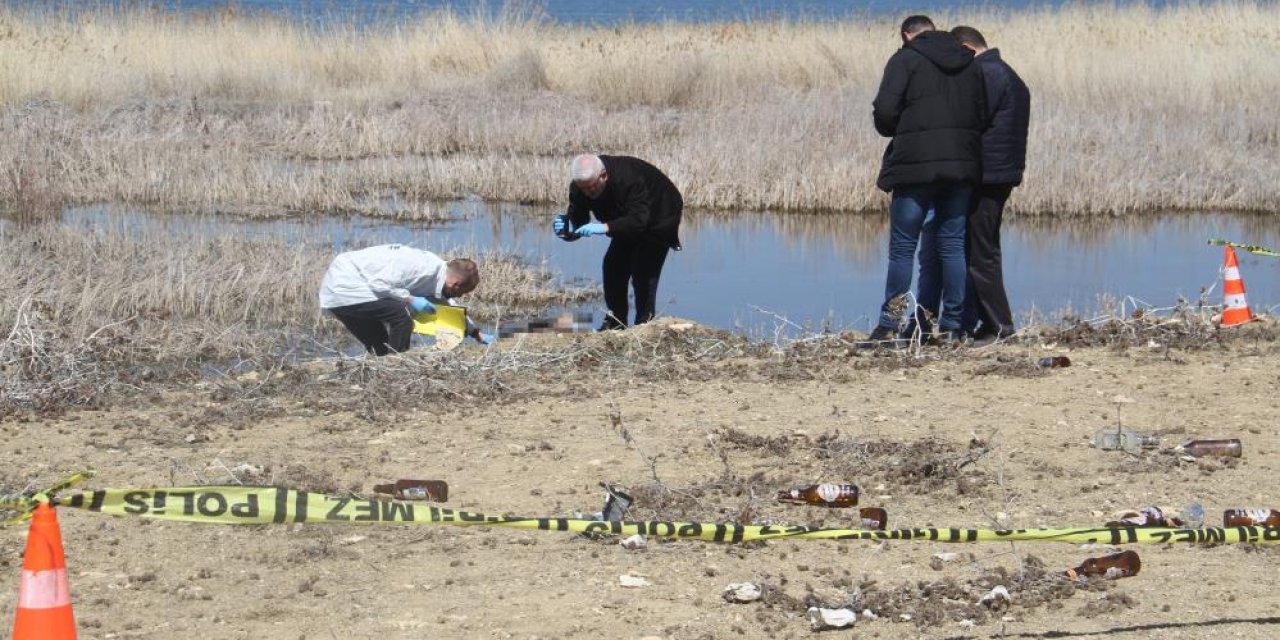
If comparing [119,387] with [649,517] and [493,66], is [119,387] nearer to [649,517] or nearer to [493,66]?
[649,517]

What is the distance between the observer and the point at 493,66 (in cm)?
2597

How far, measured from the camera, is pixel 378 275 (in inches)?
395

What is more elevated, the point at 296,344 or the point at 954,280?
the point at 954,280

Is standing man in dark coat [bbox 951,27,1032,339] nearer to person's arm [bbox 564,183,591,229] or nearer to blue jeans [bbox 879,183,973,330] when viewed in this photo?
blue jeans [bbox 879,183,973,330]

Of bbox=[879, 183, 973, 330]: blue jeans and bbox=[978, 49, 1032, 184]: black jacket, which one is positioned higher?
bbox=[978, 49, 1032, 184]: black jacket

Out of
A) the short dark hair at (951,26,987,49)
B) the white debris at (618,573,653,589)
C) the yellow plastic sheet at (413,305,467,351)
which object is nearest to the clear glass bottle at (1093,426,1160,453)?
the white debris at (618,573,653,589)

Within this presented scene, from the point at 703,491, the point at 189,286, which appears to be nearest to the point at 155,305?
the point at 189,286

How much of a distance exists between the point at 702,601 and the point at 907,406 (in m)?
3.09

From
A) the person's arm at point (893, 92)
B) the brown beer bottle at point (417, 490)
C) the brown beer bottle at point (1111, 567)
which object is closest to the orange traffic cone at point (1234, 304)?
the person's arm at point (893, 92)

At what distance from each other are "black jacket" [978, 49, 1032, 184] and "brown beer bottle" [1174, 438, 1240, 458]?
2577 millimetres

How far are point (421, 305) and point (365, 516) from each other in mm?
5186

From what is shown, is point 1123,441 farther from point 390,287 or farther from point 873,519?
point 390,287

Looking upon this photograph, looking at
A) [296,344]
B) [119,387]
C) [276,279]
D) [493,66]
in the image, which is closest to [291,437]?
[119,387]

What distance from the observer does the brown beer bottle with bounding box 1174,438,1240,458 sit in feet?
25.4
